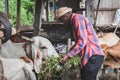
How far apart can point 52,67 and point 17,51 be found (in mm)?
1091

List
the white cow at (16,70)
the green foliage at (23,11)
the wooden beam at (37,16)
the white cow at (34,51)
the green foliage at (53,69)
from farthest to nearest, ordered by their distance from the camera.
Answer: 1. the green foliage at (23,11)
2. the wooden beam at (37,16)
3. the white cow at (34,51)
4. the green foliage at (53,69)
5. the white cow at (16,70)

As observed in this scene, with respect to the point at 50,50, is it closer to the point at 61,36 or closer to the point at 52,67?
the point at 52,67

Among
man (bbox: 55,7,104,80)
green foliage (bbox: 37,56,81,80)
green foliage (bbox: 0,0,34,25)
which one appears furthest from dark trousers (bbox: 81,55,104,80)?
green foliage (bbox: 0,0,34,25)

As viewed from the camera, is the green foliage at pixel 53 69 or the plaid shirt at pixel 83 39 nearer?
the plaid shirt at pixel 83 39

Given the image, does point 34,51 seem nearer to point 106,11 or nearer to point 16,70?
point 16,70

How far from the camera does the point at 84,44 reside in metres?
7.75

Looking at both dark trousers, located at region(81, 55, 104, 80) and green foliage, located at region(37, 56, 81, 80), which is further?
green foliage, located at region(37, 56, 81, 80)

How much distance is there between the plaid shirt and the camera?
25.4ft

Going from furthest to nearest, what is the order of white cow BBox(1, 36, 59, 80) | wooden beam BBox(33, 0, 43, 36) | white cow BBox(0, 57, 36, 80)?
wooden beam BBox(33, 0, 43, 36)
white cow BBox(1, 36, 59, 80)
white cow BBox(0, 57, 36, 80)

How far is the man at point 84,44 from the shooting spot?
25.5 feet

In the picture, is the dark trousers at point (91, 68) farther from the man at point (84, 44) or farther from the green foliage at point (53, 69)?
the green foliage at point (53, 69)

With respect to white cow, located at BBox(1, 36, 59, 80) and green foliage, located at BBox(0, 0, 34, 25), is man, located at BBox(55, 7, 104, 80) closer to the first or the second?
white cow, located at BBox(1, 36, 59, 80)

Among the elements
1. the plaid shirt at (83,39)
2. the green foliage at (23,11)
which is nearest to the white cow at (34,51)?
the plaid shirt at (83,39)

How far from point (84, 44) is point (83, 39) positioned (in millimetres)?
94
